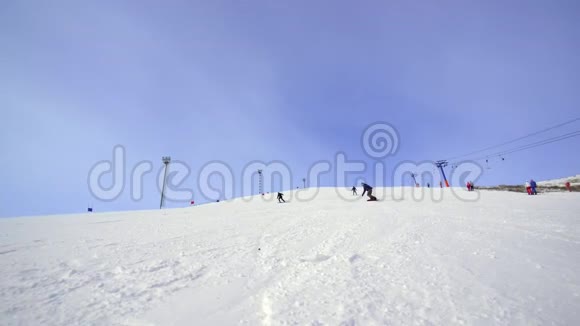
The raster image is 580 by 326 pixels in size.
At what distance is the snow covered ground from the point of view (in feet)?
10.4

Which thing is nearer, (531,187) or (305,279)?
(305,279)

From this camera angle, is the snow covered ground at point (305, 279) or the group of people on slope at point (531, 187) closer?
the snow covered ground at point (305, 279)

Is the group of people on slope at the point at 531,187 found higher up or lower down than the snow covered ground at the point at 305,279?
higher up

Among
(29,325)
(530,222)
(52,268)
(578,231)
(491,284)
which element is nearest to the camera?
(29,325)

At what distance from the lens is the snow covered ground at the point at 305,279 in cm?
318

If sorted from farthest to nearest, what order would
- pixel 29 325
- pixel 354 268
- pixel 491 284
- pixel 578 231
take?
pixel 578 231 → pixel 354 268 → pixel 491 284 → pixel 29 325

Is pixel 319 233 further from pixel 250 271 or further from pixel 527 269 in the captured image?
pixel 527 269

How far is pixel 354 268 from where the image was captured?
4.62 meters

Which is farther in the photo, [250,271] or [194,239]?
[194,239]

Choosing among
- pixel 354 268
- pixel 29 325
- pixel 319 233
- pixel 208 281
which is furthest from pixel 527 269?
pixel 29 325

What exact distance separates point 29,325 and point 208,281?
7.55 feet

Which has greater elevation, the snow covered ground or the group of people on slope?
the group of people on slope

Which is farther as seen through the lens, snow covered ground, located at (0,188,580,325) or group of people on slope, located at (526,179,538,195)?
group of people on slope, located at (526,179,538,195)

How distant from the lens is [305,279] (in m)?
4.22
